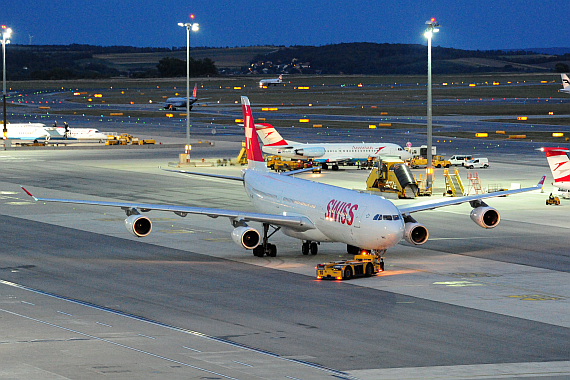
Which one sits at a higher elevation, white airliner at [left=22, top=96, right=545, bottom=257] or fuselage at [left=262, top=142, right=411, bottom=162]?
fuselage at [left=262, top=142, right=411, bottom=162]

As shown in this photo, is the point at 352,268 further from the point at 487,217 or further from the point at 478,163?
the point at 478,163

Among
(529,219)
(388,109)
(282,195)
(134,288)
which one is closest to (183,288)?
(134,288)

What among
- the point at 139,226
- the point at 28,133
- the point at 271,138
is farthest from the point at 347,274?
the point at 28,133

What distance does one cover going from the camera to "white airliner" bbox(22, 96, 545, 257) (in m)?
35.5

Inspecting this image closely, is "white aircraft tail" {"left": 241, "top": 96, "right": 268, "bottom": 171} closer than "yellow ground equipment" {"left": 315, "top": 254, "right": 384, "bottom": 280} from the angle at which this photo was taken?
No

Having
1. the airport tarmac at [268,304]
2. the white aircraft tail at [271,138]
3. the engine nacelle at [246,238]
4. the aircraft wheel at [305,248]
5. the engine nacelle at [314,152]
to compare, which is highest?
the white aircraft tail at [271,138]

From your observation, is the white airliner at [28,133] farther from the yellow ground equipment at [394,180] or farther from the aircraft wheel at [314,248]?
the aircraft wheel at [314,248]

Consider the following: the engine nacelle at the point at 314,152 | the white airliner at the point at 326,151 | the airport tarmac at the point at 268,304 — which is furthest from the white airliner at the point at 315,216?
the white airliner at the point at 326,151

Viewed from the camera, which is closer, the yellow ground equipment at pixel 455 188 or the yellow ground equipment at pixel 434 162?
the yellow ground equipment at pixel 455 188

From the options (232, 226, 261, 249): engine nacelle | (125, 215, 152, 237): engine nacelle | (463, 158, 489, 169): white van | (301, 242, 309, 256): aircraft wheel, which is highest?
(463, 158, 489, 169): white van

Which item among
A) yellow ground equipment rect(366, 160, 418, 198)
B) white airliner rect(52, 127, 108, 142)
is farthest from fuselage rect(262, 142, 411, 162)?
white airliner rect(52, 127, 108, 142)

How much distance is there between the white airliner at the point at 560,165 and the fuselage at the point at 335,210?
81.8 ft

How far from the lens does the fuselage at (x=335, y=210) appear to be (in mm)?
35250

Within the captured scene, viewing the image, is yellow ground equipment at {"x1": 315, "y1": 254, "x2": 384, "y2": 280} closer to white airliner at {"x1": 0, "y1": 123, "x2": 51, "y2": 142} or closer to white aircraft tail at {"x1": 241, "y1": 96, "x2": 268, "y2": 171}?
white aircraft tail at {"x1": 241, "y1": 96, "x2": 268, "y2": 171}
